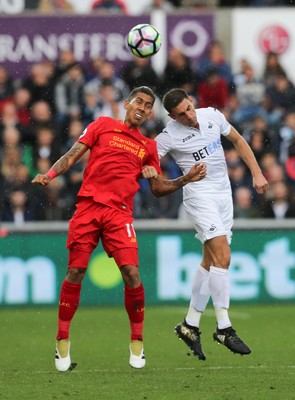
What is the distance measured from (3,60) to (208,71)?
3.19 m

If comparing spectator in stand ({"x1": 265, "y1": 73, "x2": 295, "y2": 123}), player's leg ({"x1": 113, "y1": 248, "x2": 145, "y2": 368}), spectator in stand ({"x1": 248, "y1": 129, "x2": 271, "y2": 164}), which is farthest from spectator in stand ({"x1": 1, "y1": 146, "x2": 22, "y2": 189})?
player's leg ({"x1": 113, "y1": 248, "x2": 145, "y2": 368})

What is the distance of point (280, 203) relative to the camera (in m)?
18.9

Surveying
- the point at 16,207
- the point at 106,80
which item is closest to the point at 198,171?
the point at 16,207

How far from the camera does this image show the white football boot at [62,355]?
11312mm

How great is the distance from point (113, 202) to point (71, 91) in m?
8.24

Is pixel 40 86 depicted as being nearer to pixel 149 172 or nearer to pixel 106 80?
pixel 106 80

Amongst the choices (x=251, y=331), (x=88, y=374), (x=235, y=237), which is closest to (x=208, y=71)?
(x=235, y=237)

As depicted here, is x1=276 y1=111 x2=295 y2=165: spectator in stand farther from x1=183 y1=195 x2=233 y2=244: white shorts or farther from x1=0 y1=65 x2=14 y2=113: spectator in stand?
x1=183 y1=195 x2=233 y2=244: white shorts

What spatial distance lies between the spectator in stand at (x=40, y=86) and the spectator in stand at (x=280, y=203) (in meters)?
3.43

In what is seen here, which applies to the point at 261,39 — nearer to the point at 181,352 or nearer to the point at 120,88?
the point at 120,88

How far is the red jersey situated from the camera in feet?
37.6

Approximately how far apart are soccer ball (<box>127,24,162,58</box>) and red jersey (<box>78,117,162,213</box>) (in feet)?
3.86

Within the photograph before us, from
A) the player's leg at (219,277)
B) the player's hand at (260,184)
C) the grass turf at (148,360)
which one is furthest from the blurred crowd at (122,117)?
the player's hand at (260,184)

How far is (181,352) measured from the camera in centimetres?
1343
